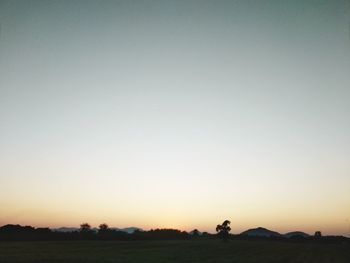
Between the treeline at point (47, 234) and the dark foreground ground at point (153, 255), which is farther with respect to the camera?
Answer: the treeline at point (47, 234)

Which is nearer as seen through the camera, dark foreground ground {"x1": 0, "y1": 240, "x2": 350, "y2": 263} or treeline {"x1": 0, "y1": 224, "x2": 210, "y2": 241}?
dark foreground ground {"x1": 0, "y1": 240, "x2": 350, "y2": 263}

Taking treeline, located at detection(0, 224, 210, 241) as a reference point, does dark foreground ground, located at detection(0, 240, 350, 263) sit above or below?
below

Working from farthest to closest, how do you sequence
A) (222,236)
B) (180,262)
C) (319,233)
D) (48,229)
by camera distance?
(319,233), (48,229), (222,236), (180,262)

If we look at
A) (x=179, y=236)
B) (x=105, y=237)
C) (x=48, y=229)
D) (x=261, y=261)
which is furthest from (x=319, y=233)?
(x=261, y=261)

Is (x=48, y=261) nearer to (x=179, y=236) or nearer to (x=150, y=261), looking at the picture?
(x=150, y=261)

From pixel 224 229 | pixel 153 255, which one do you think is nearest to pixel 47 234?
pixel 224 229

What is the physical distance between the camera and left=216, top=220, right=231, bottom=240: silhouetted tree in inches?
3719

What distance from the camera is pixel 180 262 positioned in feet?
111

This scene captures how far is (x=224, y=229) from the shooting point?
313 ft

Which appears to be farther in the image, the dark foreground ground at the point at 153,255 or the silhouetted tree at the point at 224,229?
the silhouetted tree at the point at 224,229

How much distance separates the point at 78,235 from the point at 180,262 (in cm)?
7860

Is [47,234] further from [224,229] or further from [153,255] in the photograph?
[153,255]

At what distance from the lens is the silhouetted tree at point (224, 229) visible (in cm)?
9447

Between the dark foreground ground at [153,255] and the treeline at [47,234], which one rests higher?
the treeline at [47,234]
